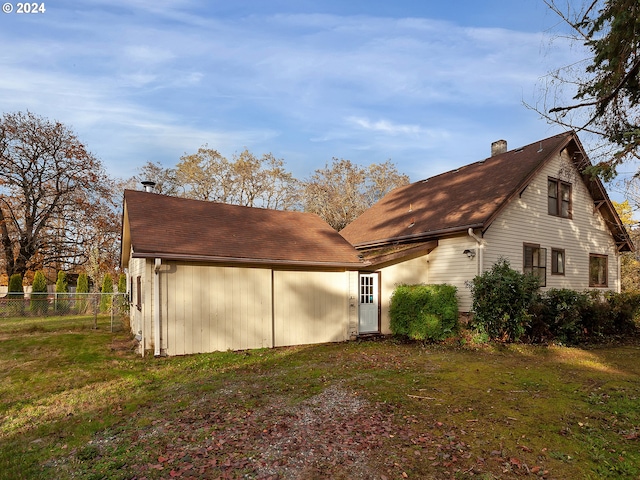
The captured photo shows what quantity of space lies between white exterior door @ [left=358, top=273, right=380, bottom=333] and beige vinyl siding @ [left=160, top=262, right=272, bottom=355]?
10.7 feet

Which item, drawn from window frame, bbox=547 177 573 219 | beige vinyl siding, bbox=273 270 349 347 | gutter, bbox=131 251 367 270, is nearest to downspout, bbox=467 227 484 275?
gutter, bbox=131 251 367 270

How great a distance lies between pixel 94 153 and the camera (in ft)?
83.0

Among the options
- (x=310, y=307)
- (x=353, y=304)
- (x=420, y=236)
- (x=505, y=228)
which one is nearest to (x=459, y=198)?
(x=505, y=228)

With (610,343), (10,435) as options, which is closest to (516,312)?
(610,343)

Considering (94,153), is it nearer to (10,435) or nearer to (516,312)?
(10,435)

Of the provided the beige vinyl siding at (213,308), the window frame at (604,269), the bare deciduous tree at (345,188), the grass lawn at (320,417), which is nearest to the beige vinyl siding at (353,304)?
the grass lawn at (320,417)

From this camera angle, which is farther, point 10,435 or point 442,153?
point 442,153

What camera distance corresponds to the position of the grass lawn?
377 cm

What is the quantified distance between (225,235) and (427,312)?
21.3ft

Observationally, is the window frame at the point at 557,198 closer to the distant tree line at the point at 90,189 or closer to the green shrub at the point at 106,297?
the distant tree line at the point at 90,189

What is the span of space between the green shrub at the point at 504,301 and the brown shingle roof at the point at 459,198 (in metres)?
1.65

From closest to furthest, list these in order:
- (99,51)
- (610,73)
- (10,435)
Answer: (10,435) < (610,73) < (99,51)

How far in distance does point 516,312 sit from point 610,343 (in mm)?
3692

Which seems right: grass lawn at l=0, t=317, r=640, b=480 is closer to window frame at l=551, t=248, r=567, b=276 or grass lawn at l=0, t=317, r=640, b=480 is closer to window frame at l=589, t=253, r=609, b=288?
window frame at l=551, t=248, r=567, b=276
